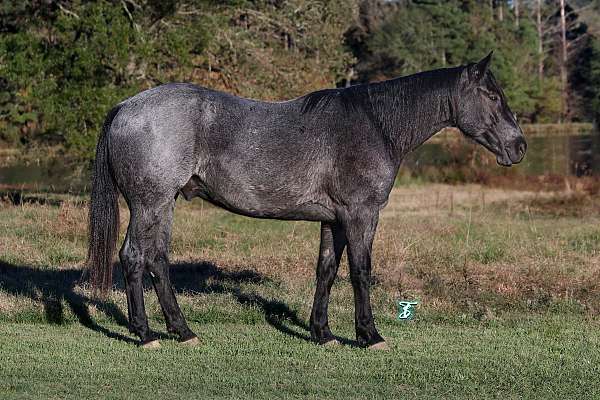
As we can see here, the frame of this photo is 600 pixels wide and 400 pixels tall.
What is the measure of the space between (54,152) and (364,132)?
47.8ft

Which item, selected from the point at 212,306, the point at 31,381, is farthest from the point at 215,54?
the point at 31,381

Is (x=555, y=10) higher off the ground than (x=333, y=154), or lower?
higher

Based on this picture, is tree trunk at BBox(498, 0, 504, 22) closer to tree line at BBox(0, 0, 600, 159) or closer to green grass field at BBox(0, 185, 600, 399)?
tree line at BBox(0, 0, 600, 159)

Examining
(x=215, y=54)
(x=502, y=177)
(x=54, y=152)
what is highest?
(x=215, y=54)

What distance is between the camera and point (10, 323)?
7.87m

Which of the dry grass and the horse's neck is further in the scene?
the dry grass

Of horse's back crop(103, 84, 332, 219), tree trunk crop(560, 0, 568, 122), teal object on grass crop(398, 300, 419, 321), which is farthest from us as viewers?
tree trunk crop(560, 0, 568, 122)

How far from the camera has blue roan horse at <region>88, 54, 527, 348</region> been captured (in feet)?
22.5

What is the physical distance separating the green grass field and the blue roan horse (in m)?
0.53

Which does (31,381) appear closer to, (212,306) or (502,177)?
(212,306)

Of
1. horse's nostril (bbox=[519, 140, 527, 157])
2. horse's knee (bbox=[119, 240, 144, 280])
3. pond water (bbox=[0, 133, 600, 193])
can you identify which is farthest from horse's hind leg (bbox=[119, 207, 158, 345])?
pond water (bbox=[0, 133, 600, 193])

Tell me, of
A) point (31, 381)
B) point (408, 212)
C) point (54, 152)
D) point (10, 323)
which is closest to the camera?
point (31, 381)

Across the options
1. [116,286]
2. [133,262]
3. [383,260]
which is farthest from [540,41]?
[133,262]

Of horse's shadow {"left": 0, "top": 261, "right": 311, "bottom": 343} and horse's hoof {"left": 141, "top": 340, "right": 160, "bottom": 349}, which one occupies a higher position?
horse's hoof {"left": 141, "top": 340, "right": 160, "bottom": 349}
